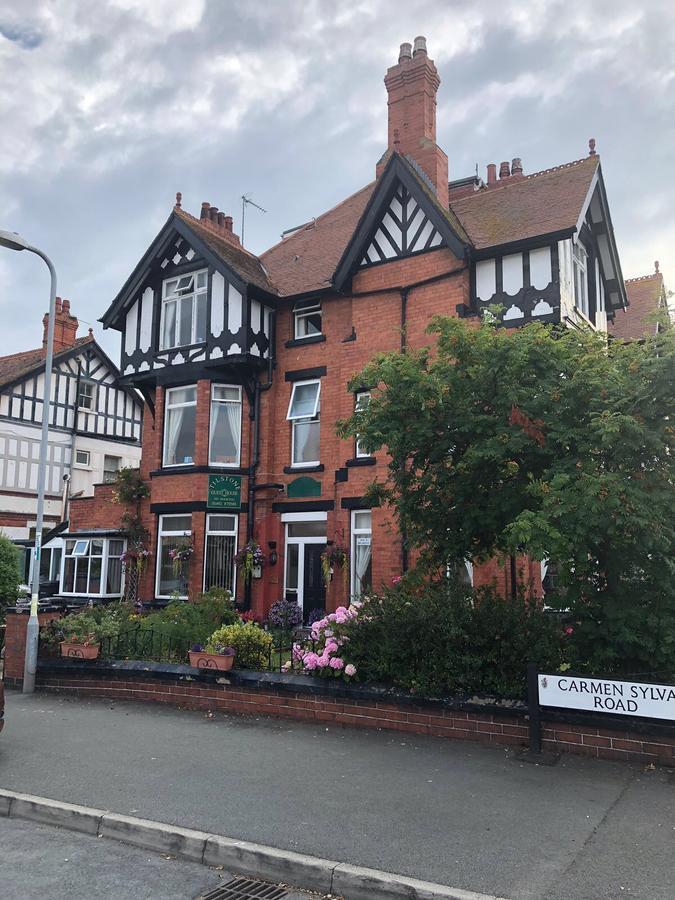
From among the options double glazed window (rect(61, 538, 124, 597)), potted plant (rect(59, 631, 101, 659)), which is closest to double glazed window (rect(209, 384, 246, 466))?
double glazed window (rect(61, 538, 124, 597))

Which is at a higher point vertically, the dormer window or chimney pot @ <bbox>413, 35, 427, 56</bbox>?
chimney pot @ <bbox>413, 35, 427, 56</bbox>

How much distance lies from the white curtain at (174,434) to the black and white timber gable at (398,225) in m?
5.75

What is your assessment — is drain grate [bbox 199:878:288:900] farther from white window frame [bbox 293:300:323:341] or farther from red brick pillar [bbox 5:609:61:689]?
white window frame [bbox 293:300:323:341]

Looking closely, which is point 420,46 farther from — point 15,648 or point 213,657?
point 15,648

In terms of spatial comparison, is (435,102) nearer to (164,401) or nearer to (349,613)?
(164,401)

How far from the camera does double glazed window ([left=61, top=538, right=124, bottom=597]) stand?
69.6 feet

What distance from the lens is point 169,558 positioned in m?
19.8

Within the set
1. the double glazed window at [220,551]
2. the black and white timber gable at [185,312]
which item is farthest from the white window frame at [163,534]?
the black and white timber gable at [185,312]

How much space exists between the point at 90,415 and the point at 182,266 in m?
16.3

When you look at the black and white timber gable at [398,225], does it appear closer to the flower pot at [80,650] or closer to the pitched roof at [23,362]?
the flower pot at [80,650]

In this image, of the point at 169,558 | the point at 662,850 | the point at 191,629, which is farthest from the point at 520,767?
the point at 169,558

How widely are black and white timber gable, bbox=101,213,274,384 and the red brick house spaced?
5cm

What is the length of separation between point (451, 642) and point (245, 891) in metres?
4.21

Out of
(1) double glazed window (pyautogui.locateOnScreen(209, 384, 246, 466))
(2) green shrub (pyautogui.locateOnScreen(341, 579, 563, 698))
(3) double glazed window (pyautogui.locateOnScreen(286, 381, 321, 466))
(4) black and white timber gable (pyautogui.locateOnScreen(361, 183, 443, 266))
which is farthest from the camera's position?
(1) double glazed window (pyautogui.locateOnScreen(209, 384, 246, 466))
